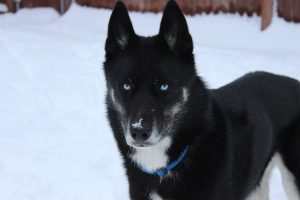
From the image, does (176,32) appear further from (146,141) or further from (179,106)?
(146,141)

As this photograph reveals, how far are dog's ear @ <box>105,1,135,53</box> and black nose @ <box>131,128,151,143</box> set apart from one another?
0.63 metres

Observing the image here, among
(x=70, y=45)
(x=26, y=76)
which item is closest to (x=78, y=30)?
(x=70, y=45)

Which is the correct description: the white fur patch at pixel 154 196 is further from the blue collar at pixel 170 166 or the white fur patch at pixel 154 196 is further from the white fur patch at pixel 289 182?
the white fur patch at pixel 289 182

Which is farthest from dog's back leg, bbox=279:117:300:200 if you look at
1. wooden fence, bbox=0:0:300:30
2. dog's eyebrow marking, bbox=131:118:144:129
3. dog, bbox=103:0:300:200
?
wooden fence, bbox=0:0:300:30

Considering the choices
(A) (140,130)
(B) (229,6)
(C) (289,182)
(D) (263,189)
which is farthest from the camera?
(B) (229,6)

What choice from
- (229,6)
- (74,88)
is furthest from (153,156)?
(229,6)

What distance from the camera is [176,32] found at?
128 inches

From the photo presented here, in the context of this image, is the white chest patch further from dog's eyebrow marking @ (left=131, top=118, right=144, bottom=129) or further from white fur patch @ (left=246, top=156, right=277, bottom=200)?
white fur patch @ (left=246, top=156, right=277, bottom=200)

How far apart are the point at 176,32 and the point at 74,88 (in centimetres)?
466

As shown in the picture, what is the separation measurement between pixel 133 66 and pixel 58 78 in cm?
526

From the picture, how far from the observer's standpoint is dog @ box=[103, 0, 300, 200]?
10.3 feet

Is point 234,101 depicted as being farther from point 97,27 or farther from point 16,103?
point 97,27

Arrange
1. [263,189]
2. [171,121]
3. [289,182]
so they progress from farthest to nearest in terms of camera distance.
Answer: [263,189] < [289,182] < [171,121]

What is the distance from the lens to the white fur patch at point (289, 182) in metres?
3.88
